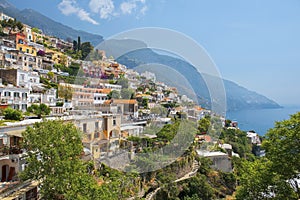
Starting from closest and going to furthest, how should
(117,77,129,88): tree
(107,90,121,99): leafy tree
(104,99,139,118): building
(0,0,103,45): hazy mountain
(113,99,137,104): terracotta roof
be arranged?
(107,90,121,99): leafy tree → (117,77,129,88): tree → (113,99,137,104): terracotta roof → (104,99,139,118): building → (0,0,103,45): hazy mountain

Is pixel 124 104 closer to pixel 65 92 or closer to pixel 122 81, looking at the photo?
pixel 122 81

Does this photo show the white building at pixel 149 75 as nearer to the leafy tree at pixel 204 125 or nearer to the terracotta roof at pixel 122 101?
the terracotta roof at pixel 122 101

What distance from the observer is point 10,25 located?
1628cm

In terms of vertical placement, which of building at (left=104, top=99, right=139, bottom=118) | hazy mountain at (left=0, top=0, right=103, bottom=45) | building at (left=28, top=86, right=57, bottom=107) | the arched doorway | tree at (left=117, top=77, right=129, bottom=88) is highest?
hazy mountain at (left=0, top=0, right=103, bottom=45)

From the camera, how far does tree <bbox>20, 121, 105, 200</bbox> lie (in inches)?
125

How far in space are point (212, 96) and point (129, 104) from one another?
2.40m

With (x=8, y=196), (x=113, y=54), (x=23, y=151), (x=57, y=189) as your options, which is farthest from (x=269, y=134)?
(x=23, y=151)

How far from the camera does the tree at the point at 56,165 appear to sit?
10.5 feet

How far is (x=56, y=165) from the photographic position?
3.40 metres

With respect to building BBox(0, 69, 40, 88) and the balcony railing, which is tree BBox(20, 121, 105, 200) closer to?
the balcony railing

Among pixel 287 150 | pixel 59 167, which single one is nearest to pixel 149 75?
pixel 59 167

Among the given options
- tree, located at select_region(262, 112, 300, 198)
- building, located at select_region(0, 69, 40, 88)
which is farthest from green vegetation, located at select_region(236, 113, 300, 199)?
building, located at select_region(0, 69, 40, 88)

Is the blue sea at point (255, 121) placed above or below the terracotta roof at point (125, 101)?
below

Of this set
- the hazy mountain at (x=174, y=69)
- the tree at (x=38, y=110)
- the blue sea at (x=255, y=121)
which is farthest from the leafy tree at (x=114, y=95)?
the blue sea at (x=255, y=121)
